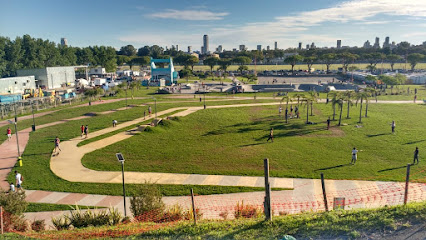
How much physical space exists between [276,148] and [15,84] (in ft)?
204

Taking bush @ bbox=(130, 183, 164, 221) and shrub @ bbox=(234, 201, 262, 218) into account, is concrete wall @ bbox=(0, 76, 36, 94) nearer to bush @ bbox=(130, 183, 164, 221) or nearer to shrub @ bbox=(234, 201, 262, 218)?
bush @ bbox=(130, 183, 164, 221)

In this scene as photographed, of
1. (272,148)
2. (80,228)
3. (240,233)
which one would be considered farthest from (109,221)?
(272,148)

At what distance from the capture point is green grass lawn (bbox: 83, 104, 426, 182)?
20734mm

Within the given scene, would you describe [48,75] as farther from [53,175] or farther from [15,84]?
[53,175]

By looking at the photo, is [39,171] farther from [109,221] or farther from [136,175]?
[109,221]

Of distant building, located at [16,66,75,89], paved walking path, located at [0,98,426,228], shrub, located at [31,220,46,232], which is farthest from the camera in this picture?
distant building, located at [16,66,75,89]

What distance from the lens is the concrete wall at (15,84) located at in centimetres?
6112

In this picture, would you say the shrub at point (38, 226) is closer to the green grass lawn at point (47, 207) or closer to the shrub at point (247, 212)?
the green grass lawn at point (47, 207)

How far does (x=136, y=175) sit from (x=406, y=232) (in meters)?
15.8

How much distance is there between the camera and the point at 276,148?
2559 cm

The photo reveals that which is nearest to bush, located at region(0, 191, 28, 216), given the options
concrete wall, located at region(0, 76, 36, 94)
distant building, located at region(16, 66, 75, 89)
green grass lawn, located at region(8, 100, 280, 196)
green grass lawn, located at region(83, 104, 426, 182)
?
green grass lawn, located at region(8, 100, 280, 196)

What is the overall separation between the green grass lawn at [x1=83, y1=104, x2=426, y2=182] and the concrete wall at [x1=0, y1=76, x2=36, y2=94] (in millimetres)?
45449

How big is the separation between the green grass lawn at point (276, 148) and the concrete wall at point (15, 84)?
45.4 m

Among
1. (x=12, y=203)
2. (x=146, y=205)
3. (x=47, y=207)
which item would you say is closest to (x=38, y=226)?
(x=12, y=203)
